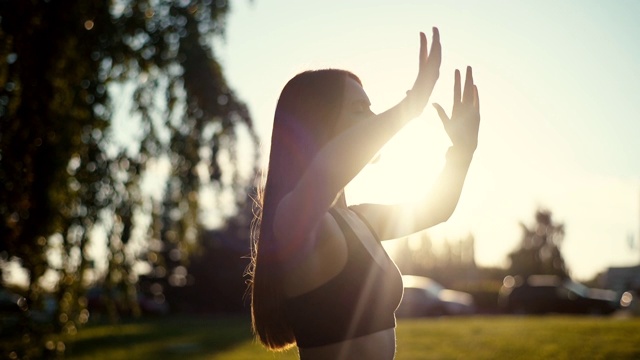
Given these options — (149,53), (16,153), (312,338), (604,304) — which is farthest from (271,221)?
(604,304)

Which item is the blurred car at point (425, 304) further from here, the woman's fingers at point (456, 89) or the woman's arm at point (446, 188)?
the woman's fingers at point (456, 89)

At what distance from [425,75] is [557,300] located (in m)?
29.0

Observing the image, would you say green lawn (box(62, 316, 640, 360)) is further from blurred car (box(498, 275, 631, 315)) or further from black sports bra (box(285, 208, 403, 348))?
blurred car (box(498, 275, 631, 315))

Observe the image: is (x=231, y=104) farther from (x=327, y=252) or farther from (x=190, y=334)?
(x=190, y=334)

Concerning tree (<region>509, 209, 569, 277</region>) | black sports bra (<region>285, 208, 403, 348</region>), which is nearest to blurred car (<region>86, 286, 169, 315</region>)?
black sports bra (<region>285, 208, 403, 348</region>)

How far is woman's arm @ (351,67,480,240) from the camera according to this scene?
196cm

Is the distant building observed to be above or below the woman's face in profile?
below

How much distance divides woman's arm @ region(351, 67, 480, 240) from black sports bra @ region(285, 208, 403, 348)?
300mm

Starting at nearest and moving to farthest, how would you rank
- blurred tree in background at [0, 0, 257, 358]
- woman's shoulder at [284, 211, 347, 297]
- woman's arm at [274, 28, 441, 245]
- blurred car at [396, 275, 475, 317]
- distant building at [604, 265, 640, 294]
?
woman's arm at [274, 28, 441, 245], woman's shoulder at [284, 211, 347, 297], blurred tree in background at [0, 0, 257, 358], blurred car at [396, 275, 475, 317], distant building at [604, 265, 640, 294]

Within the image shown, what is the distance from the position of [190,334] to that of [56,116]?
14.7m

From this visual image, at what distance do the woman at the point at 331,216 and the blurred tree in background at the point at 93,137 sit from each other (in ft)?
9.77

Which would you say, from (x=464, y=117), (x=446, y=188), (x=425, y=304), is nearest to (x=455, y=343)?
(x=446, y=188)

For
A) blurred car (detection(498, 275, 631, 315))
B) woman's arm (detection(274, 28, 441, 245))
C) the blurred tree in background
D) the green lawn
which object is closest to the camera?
woman's arm (detection(274, 28, 441, 245))

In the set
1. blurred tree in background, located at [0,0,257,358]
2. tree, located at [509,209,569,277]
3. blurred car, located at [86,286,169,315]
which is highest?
blurred tree in background, located at [0,0,257,358]
